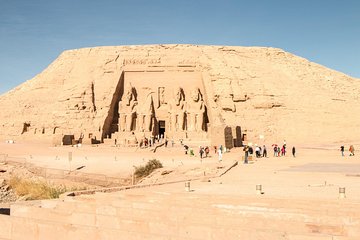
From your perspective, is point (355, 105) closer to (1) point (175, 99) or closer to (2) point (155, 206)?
(1) point (175, 99)

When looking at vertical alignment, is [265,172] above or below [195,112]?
below

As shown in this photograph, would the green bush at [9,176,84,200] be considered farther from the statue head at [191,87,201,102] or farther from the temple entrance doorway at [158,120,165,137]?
the statue head at [191,87,201,102]

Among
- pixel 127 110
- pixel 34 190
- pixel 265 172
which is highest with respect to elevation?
pixel 127 110

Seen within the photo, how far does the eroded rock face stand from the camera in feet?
107

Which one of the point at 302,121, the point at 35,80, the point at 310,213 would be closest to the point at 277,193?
the point at 310,213

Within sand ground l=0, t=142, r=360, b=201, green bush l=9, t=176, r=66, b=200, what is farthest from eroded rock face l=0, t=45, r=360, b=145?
green bush l=9, t=176, r=66, b=200

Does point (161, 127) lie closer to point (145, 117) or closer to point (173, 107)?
point (173, 107)

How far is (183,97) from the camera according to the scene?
3656cm

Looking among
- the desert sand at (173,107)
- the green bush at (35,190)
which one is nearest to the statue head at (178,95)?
the desert sand at (173,107)

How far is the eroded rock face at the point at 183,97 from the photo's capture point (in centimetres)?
3272

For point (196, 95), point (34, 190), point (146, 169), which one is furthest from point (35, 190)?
point (196, 95)

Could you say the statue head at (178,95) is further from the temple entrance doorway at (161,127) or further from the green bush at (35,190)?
the green bush at (35,190)

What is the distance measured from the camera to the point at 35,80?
4088 cm

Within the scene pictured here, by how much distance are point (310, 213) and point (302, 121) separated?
27359 millimetres
